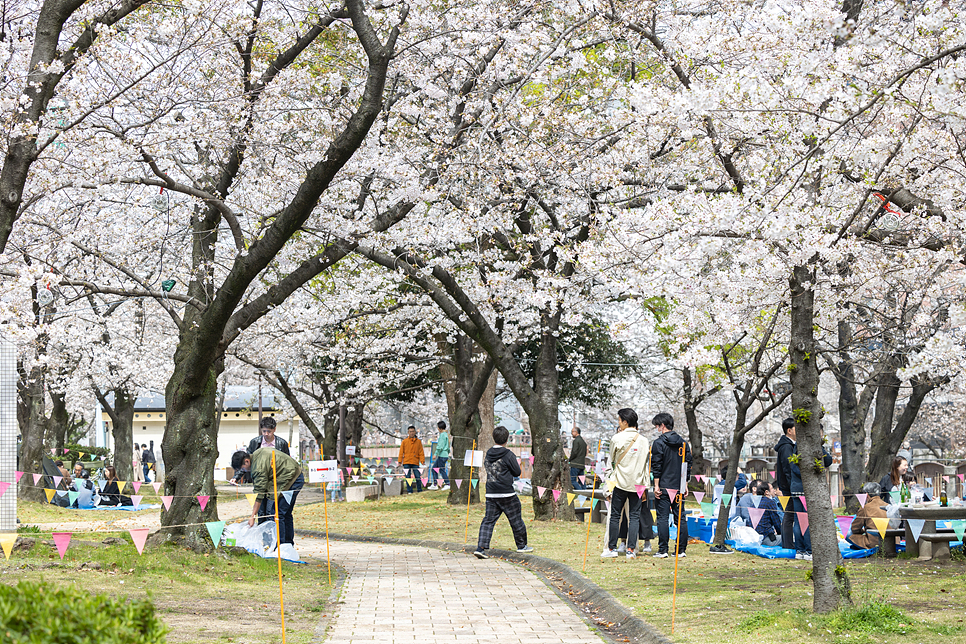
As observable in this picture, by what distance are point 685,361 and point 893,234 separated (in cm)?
263

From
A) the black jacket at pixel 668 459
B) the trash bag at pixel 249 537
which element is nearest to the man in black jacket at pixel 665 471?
the black jacket at pixel 668 459

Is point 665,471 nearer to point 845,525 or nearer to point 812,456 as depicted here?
point 845,525

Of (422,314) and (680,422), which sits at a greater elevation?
(422,314)

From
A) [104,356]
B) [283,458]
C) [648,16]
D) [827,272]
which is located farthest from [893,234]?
[104,356]

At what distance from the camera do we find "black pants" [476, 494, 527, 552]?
11.7 metres

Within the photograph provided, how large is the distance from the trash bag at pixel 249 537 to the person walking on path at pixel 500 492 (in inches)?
109

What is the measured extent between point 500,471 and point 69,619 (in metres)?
8.87

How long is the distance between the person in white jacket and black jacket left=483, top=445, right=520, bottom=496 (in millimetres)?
1371

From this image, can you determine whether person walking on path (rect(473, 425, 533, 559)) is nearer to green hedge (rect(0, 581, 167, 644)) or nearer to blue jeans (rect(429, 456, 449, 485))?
green hedge (rect(0, 581, 167, 644))

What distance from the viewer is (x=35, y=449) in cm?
2127

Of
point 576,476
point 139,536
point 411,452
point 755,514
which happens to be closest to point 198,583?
point 139,536

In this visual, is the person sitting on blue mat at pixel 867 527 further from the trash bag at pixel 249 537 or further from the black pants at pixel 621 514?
the trash bag at pixel 249 537

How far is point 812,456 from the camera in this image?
6.76 m

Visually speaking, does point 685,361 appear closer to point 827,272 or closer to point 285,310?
point 827,272
